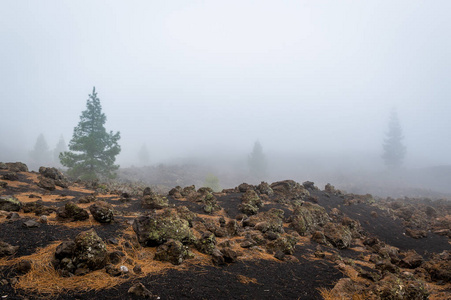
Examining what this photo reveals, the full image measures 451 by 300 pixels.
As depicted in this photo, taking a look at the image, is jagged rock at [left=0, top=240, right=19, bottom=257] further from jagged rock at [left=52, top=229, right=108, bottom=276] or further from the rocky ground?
jagged rock at [left=52, top=229, right=108, bottom=276]

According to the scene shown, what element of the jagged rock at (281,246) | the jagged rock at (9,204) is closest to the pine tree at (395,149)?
the jagged rock at (281,246)

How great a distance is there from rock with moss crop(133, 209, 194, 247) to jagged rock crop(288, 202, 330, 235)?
5.18m

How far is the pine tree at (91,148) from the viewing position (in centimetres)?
2161

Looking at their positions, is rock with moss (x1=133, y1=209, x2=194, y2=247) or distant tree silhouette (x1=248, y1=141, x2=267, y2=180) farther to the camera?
distant tree silhouette (x1=248, y1=141, x2=267, y2=180)

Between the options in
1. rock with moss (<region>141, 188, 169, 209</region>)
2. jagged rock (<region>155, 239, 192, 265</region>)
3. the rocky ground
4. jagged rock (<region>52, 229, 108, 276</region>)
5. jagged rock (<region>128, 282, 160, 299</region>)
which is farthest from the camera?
rock with moss (<region>141, 188, 169, 209</region>)

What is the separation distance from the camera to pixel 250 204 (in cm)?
1041

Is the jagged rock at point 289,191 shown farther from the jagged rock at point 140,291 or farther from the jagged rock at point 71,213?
the jagged rock at point 140,291

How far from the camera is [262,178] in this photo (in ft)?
188

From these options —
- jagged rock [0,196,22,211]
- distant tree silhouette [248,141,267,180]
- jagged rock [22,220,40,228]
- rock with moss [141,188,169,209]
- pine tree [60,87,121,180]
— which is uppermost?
pine tree [60,87,121,180]

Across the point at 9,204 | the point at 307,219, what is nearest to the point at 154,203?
the point at 9,204

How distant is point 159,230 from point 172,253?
94cm

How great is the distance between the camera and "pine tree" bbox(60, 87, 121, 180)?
21.6m

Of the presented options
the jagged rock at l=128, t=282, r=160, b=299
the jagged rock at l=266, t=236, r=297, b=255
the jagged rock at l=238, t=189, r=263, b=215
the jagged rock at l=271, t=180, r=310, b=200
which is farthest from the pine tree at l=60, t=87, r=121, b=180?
the jagged rock at l=128, t=282, r=160, b=299

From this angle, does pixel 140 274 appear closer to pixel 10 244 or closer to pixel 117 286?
pixel 117 286
